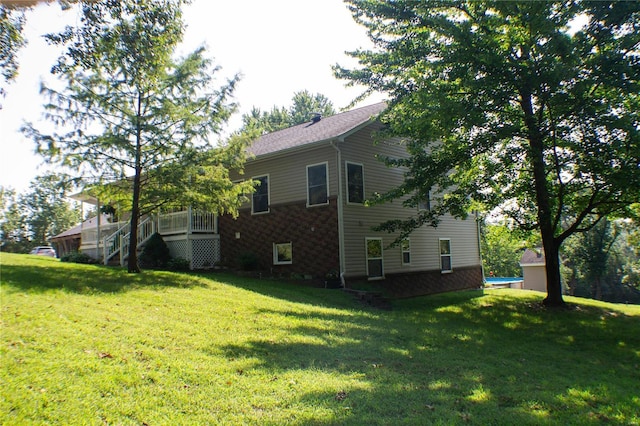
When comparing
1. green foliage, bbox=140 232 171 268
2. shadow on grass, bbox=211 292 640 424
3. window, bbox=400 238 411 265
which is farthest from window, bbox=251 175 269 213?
shadow on grass, bbox=211 292 640 424

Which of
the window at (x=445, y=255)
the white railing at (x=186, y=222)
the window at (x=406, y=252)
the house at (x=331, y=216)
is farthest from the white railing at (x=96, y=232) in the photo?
the window at (x=445, y=255)

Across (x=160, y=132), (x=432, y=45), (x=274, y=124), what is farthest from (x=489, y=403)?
(x=274, y=124)

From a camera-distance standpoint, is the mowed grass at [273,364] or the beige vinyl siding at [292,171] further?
the beige vinyl siding at [292,171]

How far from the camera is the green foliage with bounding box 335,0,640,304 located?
32.0 feet

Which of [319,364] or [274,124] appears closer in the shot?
[319,364]

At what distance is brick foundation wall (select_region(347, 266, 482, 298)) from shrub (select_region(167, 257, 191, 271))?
6582 mm

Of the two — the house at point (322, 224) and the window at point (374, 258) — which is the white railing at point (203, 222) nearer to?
the house at point (322, 224)

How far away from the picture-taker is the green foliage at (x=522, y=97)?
9766 mm

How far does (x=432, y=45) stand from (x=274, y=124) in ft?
113

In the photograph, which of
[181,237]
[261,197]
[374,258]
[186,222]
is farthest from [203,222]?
→ [374,258]

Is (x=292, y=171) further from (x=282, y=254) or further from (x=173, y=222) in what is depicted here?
(x=173, y=222)

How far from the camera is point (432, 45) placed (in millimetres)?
12062

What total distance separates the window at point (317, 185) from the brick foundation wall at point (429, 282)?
10.1 feet

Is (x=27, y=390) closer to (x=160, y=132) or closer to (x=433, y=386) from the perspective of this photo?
(x=433, y=386)
